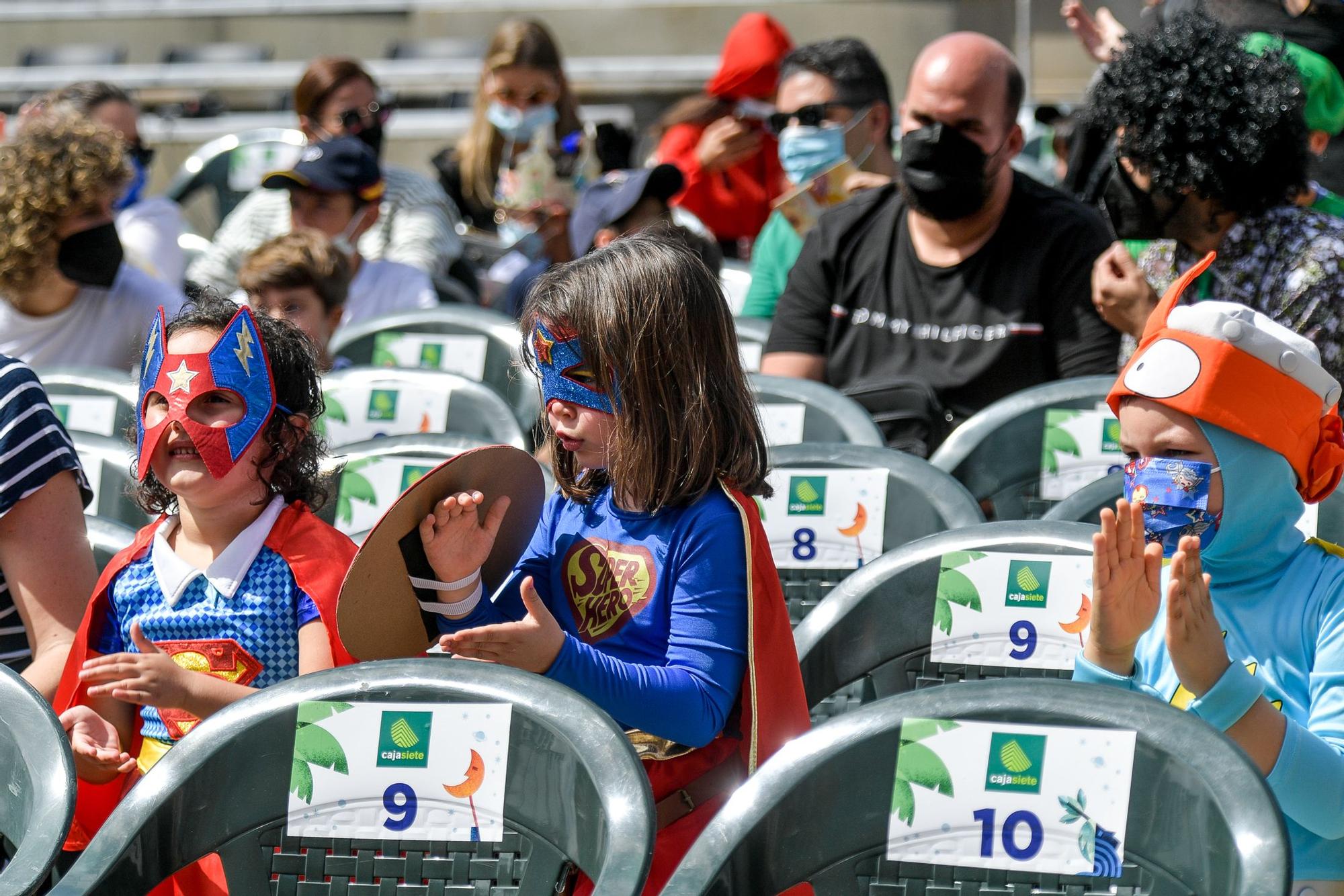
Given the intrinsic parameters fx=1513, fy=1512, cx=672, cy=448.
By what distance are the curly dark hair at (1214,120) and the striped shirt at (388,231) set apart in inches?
119

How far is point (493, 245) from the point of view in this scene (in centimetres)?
672

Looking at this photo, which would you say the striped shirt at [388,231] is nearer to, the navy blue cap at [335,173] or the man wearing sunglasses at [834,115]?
the navy blue cap at [335,173]

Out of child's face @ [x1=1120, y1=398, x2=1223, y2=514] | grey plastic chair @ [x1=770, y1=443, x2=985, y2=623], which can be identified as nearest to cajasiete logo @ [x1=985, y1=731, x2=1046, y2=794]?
child's face @ [x1=1120, y1=398, x2=1223, y2=514]

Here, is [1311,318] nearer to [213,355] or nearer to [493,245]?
[213,355]

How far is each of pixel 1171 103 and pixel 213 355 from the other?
2053mm

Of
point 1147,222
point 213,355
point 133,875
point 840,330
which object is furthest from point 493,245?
point 133,875

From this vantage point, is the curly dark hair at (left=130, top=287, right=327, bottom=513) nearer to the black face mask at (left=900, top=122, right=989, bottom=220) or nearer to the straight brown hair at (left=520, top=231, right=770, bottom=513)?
the straight brown hair at (left=520, top=231, right=770, bottom=513)

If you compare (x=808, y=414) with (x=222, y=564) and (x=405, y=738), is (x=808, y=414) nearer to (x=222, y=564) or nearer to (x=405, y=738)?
(x=222, y=564)

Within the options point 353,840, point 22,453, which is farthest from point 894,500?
point 22,453

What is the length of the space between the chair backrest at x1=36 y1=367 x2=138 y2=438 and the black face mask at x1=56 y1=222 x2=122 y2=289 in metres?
0.23

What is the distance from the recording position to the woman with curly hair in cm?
337

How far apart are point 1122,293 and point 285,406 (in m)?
1.88

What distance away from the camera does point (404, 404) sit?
3545 millimetres

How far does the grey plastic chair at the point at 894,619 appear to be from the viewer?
2.21 metres
